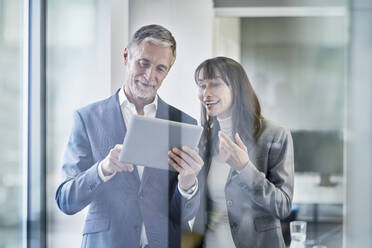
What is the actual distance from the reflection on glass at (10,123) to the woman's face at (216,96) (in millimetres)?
504

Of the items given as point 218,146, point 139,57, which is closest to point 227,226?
point 218,146

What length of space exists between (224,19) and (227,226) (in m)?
0.49

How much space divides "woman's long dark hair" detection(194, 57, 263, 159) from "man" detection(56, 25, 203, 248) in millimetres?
38

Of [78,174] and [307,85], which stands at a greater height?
[307,85]

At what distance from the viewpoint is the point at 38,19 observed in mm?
1128

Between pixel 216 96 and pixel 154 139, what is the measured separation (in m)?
0.18

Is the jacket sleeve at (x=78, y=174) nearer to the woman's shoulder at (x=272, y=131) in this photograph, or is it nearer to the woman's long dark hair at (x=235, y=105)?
the woman's long dark hair at (x=235, y=105)

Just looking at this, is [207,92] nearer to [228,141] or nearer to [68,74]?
[228,141]

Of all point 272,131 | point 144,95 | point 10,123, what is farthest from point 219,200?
point 10,123

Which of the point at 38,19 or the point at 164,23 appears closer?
the point at 164,23

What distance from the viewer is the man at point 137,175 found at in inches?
39.9

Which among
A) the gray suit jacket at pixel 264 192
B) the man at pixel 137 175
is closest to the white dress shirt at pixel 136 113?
the man at pixel 137 175

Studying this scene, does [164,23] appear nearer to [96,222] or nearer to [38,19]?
[38,19]

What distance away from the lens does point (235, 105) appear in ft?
3.25
